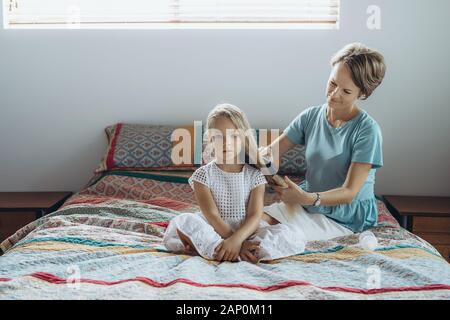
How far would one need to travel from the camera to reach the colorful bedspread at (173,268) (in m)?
1.29

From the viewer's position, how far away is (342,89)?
179cm

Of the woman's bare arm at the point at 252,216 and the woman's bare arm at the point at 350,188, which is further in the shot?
the woman's bare arm at the point at 350,188

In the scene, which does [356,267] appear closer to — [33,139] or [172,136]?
[172,136]

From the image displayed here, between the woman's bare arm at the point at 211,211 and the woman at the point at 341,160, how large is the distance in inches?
8.8

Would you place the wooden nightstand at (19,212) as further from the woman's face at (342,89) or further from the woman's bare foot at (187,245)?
the woman's face at (342,89)

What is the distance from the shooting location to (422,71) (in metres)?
2.83

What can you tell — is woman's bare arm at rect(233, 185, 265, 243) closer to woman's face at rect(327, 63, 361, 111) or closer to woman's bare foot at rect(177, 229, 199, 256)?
woman's bare foot at rect(177, 229, 199, 256)

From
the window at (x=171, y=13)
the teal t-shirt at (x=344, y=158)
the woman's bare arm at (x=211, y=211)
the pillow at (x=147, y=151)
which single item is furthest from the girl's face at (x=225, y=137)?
the window at (x=171, y=13)

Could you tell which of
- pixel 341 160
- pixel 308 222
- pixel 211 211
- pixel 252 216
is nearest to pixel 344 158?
pixel 341 160

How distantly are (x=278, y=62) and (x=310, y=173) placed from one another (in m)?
1.07

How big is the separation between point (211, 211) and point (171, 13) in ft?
5.20

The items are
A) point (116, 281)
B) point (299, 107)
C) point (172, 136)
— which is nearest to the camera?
point (116, 281)
